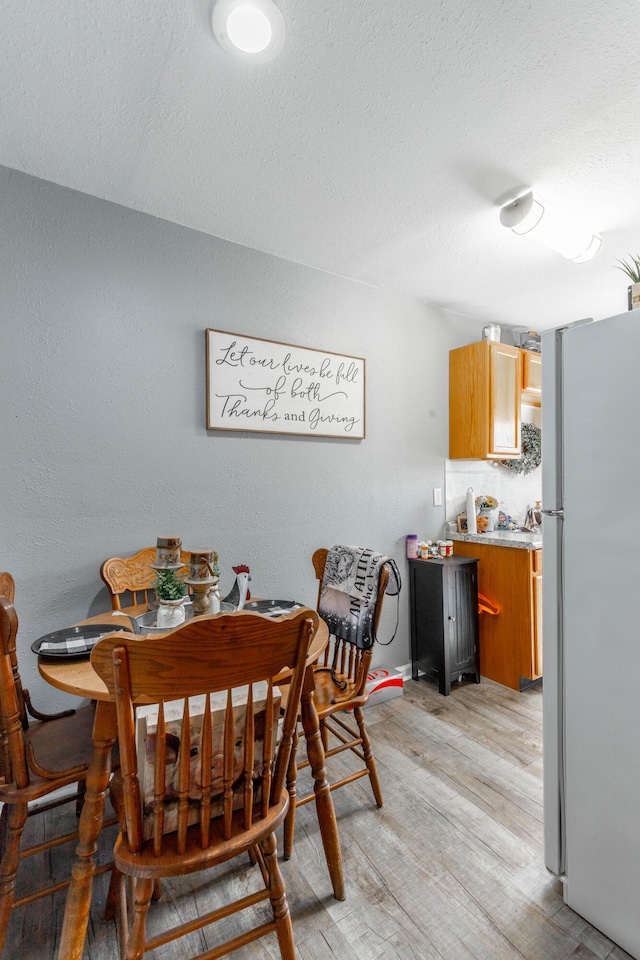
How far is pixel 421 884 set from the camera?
144 cm

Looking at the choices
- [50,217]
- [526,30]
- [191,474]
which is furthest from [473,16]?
[191,474]

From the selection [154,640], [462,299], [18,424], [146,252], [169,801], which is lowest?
[169,801]

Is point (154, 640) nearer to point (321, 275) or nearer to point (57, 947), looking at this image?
point (57, 947)

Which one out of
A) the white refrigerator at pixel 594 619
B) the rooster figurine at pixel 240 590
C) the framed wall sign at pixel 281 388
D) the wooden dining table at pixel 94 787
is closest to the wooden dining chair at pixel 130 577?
the rooster figurine at pixel 240 590

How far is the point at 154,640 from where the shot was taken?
2.85 ft

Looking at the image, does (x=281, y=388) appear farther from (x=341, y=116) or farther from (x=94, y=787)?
(x=94, y=787)

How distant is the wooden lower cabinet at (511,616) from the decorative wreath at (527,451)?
1.04 m

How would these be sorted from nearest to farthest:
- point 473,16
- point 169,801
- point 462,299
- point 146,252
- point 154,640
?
1. point 154,640
2. point 169,801
3. point 473,16
4. point 146,252
5. point 462,299

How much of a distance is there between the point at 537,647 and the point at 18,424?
297 cm

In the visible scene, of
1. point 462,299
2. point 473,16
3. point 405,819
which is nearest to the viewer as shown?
point 473,16

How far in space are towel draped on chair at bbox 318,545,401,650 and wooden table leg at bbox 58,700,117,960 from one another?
93 centimetres

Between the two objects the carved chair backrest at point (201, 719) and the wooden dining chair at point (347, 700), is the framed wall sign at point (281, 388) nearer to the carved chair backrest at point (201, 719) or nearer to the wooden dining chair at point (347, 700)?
the wooden dining chair at point (347, 700)

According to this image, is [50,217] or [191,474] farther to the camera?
[191,474]

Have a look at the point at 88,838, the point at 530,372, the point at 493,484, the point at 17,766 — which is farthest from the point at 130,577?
the point at 530,372
